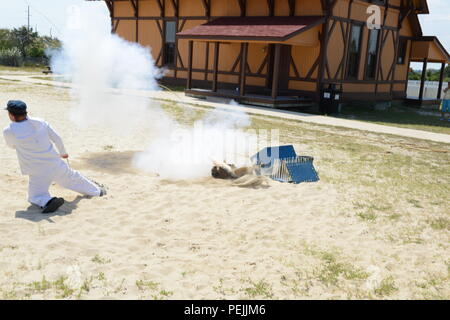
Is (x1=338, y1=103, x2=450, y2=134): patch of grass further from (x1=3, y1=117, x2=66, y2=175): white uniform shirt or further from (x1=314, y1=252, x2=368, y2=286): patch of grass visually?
(x1=3, y1=117, x2=66, y2=175): white uniform shirt

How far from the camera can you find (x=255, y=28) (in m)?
19.3

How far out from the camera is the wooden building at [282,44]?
19.2 meters

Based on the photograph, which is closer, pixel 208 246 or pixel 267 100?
pixel 208 246

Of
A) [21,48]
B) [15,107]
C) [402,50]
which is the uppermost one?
[402,50]

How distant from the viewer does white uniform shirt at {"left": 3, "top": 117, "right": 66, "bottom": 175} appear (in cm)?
570

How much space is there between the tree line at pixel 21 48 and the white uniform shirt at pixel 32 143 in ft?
108

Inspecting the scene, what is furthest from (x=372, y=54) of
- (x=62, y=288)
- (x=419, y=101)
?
(x=62, y=288)

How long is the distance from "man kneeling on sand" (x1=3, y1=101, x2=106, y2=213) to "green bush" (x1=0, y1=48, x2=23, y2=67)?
131ft

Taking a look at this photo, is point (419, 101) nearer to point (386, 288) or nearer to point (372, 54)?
point (372, 54)

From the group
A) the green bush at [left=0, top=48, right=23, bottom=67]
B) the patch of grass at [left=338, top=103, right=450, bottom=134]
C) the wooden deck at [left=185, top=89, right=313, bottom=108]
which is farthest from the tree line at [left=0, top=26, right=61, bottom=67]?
the patch of grass at [left=338, top=103, right=450, bottom=134]

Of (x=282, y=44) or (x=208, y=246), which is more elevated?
(x=282, y=44)

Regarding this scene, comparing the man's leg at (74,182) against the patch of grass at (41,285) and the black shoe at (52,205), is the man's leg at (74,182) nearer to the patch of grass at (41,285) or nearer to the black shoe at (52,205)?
the black shoe at (52,205)

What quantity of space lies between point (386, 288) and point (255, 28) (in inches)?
646
